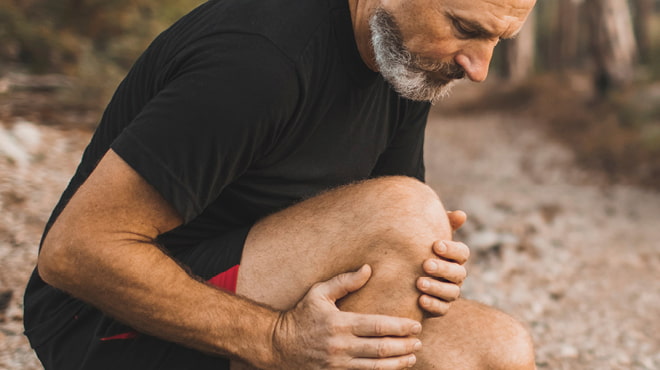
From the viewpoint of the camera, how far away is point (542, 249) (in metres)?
5.34

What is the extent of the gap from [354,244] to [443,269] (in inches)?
10.0

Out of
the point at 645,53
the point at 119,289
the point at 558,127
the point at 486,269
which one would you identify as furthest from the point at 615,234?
the point at 645,53

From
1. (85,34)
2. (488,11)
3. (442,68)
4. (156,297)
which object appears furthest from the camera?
(85,34)

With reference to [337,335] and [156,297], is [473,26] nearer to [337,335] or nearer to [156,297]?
[337,335]

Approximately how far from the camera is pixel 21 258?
10.9 feet

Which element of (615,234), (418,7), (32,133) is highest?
(418,7)

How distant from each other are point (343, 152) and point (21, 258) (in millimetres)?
2035

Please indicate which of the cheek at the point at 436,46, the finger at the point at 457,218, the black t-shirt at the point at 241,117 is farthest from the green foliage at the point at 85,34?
the cheek at the point at 436,46

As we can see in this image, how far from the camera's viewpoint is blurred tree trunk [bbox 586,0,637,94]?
10125mm

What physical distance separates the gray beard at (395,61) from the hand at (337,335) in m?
0.58

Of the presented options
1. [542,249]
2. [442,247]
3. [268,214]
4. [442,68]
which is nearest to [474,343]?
[442,247]

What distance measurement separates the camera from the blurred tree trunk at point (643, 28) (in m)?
15.7

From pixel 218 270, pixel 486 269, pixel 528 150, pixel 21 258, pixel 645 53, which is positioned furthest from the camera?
pixel 645 53

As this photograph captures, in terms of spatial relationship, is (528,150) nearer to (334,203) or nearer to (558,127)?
(558,127)
